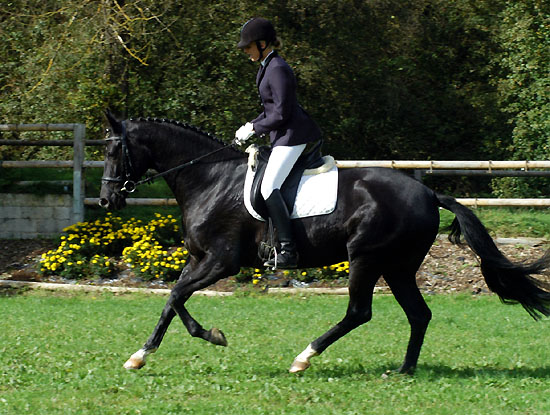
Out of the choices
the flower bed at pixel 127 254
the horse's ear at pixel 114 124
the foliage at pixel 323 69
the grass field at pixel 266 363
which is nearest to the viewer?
the grass field at pixel 266 363

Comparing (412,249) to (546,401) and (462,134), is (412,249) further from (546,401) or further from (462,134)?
(462,134)

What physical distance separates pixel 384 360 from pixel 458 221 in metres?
1.54

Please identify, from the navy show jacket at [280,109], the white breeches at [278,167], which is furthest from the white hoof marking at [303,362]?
the navy show jacket at [280,109]

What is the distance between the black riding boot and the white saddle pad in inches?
5.9

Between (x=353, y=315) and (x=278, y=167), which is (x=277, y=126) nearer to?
(x=278, y=167)

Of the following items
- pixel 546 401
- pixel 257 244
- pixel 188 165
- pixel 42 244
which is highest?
pixel 188 165

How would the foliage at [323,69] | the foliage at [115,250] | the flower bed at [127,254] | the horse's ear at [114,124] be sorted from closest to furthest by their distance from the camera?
the horse's ear at [114,124] → the flower bed at [127,254] → the foliage at [115,250] → the foliage at [323,69]

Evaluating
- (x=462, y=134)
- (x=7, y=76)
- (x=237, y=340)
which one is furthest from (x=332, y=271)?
(x=462, y=134)

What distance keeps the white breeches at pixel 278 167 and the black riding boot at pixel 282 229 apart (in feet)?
0.21

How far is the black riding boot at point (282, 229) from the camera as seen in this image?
7406mm

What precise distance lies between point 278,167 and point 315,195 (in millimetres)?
414

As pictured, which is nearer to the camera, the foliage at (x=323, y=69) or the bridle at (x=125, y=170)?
the bridle at (x=125, y=170)

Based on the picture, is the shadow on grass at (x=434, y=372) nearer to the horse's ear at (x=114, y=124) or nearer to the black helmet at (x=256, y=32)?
the horse's ear at (x=114, y=124)

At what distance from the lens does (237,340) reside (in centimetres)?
926
